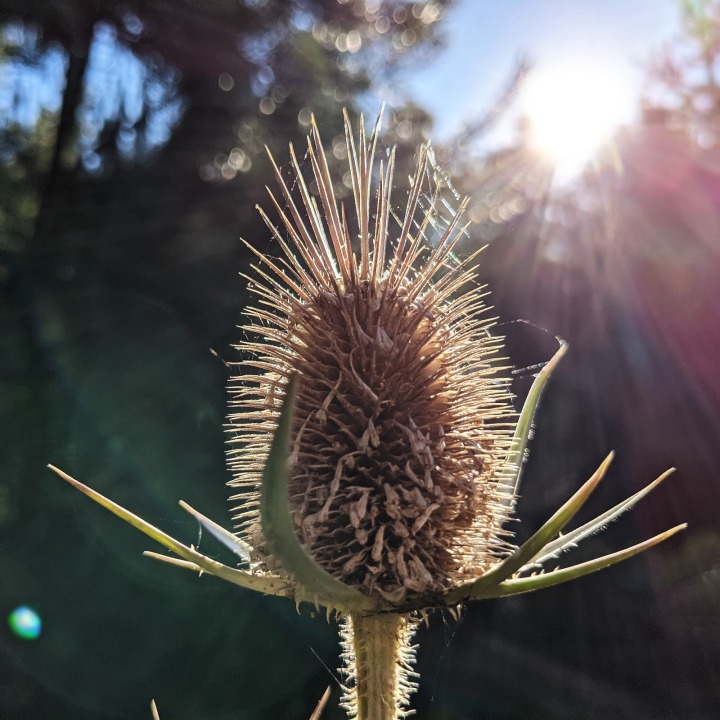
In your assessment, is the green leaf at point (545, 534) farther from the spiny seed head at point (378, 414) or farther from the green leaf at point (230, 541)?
the green leaf at point (230, 541)

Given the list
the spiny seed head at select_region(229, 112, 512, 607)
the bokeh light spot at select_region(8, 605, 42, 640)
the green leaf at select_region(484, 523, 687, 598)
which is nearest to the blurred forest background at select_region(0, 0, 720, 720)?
the bokeh light spot at select_region(8, 605, 42, 640)

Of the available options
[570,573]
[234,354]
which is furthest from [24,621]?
[570,573]

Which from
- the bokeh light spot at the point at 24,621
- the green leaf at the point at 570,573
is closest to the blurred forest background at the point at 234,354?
the bokeh light spot at the point at 24,621

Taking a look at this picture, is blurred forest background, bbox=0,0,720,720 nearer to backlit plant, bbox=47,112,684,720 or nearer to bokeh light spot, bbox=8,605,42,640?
bokeh light spot, bbox=8,605,42,640

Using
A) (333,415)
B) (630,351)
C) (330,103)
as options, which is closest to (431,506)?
(333,415)

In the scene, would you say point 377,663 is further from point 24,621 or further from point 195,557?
point 24,621
